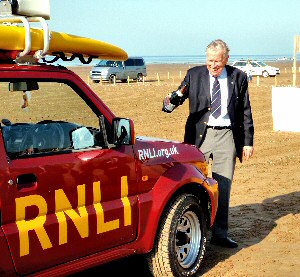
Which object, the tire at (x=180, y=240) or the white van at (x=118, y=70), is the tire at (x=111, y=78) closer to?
the white van at (x=118, y=70)

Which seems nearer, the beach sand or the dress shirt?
the beach sand

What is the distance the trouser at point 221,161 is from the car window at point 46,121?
201 cm

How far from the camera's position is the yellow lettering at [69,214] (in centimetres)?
434

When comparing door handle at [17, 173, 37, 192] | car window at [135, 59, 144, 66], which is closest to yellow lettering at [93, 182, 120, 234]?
door handle at [17, 173, 37, 192]

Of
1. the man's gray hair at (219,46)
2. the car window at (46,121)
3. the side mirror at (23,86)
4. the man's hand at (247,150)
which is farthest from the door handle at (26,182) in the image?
the man's hand at (247,150)

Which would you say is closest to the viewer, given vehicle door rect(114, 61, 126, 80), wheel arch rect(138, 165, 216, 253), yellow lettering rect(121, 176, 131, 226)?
yellow lettering rect(121, 176, 131, 226)

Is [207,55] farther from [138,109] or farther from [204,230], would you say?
[138,109]

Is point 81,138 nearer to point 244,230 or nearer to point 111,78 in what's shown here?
point 244,230

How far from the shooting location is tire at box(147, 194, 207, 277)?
5.35 m

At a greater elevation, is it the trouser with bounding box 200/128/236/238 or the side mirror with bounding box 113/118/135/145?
the side mirror with bounding box 113/118/135/145

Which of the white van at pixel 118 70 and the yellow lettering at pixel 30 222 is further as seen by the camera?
the white van at pixel 118 70

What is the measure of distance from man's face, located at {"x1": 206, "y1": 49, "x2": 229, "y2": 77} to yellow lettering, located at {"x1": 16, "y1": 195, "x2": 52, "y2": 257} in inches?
110

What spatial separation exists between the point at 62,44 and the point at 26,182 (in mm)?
1082

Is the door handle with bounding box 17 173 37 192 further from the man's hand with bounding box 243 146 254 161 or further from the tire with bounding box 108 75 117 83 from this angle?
the tire with bounding box 108 75 117 83
